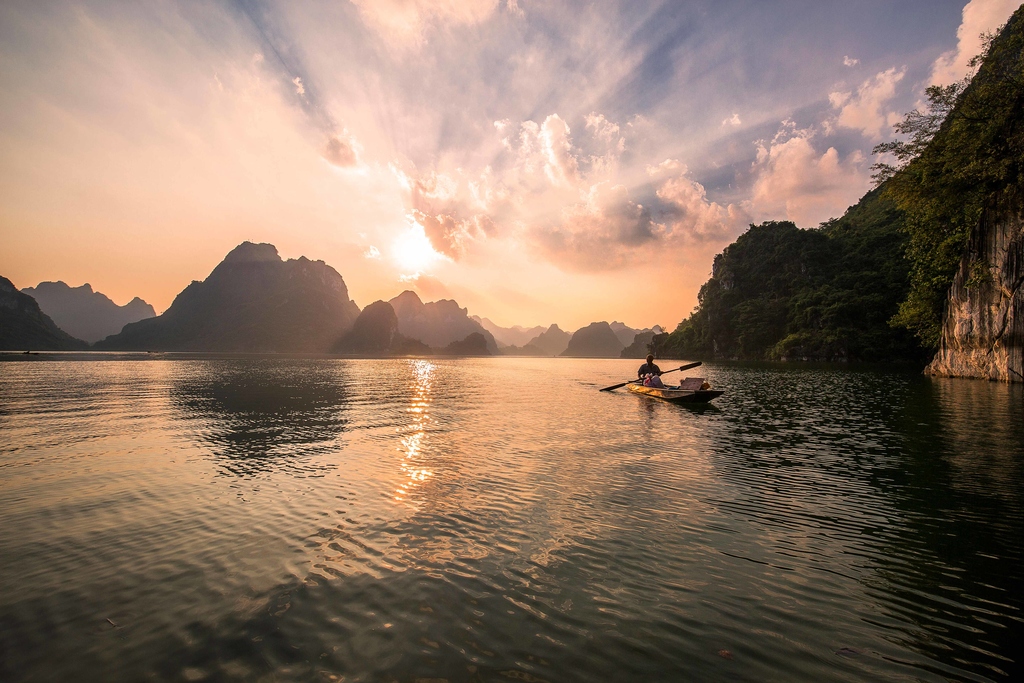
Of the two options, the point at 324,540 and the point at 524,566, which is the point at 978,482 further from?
the point at 324,540

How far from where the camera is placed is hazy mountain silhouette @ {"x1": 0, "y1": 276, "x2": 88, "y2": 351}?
176 meters

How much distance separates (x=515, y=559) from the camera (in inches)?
301

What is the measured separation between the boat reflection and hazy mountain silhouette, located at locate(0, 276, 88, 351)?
223193 mm

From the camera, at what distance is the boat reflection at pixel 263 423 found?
49.8ft

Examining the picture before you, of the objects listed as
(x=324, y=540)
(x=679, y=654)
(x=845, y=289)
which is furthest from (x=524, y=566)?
(x=845, y=289)

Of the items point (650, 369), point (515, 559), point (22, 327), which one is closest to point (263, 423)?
point (515, 559)

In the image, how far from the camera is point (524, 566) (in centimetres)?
736

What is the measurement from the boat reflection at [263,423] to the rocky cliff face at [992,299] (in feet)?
178

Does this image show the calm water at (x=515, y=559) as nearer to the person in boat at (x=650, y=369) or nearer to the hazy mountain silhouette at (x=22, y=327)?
the person in boat at (x=650, y=369)

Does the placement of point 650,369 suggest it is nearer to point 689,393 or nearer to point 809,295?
point 689,393

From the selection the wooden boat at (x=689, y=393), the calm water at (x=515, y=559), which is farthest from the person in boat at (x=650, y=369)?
the calm water at (x=515, y=559)

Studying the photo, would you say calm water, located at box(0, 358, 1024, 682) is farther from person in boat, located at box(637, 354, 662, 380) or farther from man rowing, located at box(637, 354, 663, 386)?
person in boat, located at box(637, 354, 662, 380)

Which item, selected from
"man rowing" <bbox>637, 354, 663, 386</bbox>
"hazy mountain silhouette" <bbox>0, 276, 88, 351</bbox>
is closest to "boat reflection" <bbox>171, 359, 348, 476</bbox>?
"man rowing" <bbox>637, 354, 663, 386</bbox>

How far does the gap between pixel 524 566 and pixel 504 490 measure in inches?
170
